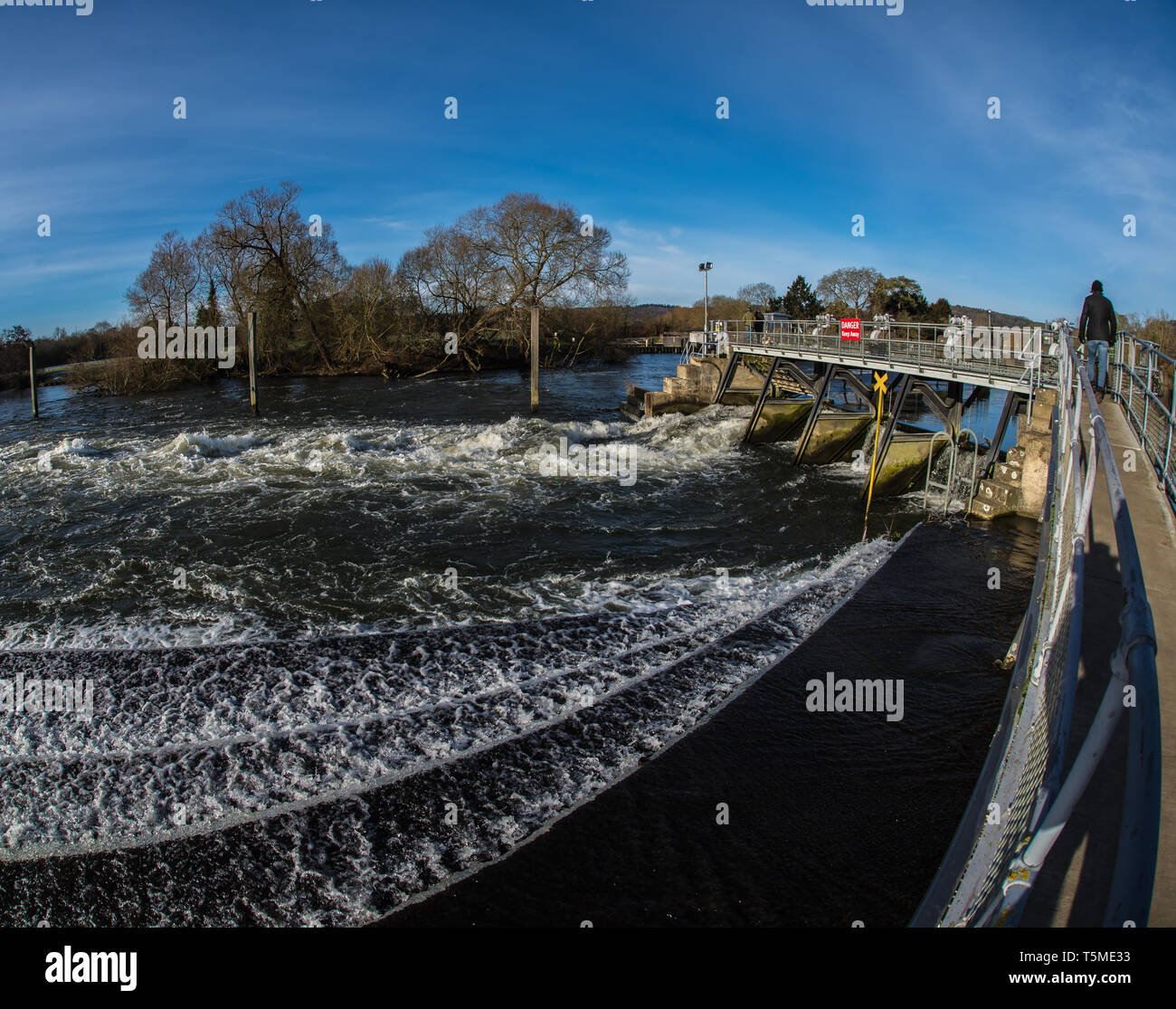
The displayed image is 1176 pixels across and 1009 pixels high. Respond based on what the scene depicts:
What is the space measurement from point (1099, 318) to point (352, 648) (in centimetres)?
1269

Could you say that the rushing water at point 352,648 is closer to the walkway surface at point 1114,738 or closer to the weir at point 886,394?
the weir at point 886,394

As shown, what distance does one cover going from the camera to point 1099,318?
12.4 metres

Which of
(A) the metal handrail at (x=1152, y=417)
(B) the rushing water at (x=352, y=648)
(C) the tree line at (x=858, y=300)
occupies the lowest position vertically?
(B) the rushing water at (x=352, y=648)

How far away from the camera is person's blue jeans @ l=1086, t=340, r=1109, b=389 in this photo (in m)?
12.2

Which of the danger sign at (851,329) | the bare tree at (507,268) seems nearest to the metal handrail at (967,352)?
the danger sign at (851,329)

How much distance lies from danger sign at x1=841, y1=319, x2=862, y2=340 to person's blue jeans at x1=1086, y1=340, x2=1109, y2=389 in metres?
9.12

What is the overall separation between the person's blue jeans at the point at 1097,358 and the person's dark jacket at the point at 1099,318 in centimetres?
17

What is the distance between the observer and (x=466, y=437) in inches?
1005

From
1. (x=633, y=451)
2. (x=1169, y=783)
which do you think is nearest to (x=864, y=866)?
(x=1169, y=783)

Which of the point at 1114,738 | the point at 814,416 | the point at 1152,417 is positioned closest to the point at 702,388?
the point at 814,416

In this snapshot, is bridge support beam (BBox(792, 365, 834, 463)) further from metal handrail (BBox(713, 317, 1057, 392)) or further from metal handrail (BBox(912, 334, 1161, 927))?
metal handrail (BBox(912, 334, 1161, 927))

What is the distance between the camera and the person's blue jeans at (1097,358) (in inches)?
482

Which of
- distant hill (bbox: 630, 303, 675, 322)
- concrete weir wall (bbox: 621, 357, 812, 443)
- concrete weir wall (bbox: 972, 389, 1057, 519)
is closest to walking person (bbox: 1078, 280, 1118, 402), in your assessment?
concrete weir wall (bbox: 972, 389, 1057, 519)
